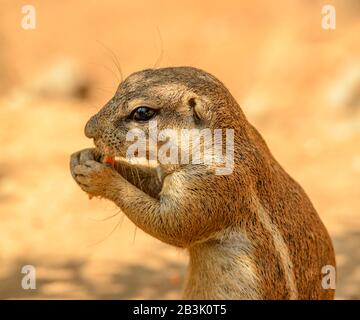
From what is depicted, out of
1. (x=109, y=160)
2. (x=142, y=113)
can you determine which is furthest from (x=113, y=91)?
(x=142, y=113)

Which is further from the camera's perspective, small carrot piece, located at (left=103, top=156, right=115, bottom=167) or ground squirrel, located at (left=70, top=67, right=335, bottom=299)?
small carrot piece, located at (left=103, top=156, right=115, bottom=167)

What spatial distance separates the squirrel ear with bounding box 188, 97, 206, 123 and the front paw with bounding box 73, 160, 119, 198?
67 cm

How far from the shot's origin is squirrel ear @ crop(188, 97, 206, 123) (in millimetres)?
4750

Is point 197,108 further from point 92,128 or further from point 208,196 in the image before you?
point 92,128

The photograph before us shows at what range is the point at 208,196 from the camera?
184 inches

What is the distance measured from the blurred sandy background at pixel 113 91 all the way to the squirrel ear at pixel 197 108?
122 inches

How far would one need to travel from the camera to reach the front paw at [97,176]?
4855 mm

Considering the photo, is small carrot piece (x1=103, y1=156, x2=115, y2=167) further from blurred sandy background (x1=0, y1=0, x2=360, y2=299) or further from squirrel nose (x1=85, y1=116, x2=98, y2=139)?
blurred sandy background (x1=0, y1=0, x2=360, y2=299)

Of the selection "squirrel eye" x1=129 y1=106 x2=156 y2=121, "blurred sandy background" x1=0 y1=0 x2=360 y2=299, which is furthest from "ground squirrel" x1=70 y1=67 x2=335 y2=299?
"blurred sandy background" x1=0 y1=0 x2=360 y2=299

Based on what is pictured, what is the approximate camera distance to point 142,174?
501 cm

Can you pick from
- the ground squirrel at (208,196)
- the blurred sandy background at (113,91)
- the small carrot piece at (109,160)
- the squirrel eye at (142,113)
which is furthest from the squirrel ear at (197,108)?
the blurred sandy background at (113,91)

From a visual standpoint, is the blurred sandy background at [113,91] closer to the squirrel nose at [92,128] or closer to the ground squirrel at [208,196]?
the ground squirrel at [208,196]

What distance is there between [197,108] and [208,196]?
0.58m
